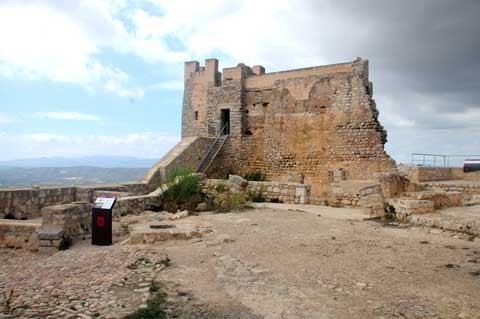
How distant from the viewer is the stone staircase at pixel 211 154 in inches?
725

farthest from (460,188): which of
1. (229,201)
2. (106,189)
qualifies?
(106,189)

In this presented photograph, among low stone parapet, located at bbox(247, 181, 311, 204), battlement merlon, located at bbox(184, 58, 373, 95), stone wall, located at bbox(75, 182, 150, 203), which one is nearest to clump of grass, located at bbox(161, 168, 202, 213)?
stone wall, located at bbox(75, 182, 150, 203)

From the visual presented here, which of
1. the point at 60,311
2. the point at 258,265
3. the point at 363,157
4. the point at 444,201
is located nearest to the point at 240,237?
the point at 258,265

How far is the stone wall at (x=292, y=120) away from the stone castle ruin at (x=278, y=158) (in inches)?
1.9

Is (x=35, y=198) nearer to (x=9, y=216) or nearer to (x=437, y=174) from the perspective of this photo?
(x=9, y=216)

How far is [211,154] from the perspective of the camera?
1930cm

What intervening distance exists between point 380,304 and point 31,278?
456 centimetres

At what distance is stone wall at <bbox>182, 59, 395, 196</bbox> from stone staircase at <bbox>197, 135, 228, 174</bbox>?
30 centimetres

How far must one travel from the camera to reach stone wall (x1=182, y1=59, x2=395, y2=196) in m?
16.5

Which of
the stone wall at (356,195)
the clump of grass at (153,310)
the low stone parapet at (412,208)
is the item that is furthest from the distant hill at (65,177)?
the clump of grass at (153,310)

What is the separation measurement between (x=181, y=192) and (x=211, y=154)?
6.64m

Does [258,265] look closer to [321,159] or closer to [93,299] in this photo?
[93,299]

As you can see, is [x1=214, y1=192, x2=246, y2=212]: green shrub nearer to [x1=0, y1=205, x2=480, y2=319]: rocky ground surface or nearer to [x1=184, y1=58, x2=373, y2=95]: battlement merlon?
[x1=0, y1=205, x2=480, y2=319]: rocky ground surface

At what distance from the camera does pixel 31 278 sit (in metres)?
5.26
